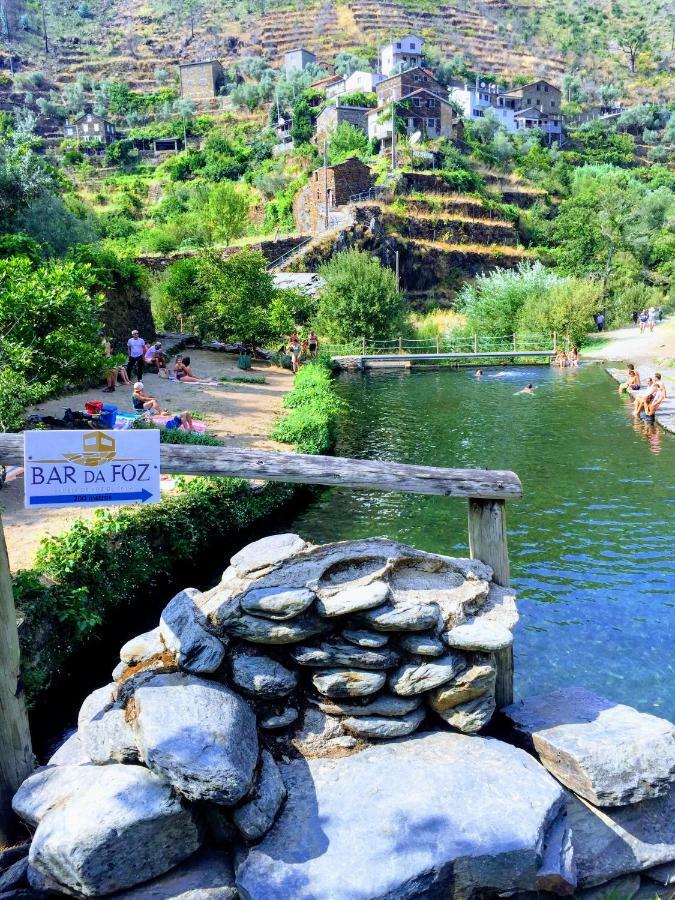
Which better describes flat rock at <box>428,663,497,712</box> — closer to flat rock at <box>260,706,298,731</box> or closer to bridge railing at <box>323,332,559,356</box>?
flat rock at <box>260,706,298,731</box>

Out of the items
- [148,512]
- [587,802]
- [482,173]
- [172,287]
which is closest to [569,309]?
[172,287]

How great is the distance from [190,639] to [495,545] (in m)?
2.46

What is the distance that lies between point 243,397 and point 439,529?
1022 cm

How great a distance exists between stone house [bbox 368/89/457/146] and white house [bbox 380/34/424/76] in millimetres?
28281

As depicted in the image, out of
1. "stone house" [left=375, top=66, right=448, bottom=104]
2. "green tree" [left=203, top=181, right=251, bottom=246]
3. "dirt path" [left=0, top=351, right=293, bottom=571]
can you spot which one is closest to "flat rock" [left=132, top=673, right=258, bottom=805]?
"dirt path" [left=0, top=351, right=293, bottom=571]

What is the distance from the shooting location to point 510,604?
521cm

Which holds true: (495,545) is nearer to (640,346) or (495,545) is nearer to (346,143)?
(640,346)

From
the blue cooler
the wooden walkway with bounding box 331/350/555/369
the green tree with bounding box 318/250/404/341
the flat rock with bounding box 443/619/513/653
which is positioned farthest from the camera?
the green tree with bounding box 318/250/404/341

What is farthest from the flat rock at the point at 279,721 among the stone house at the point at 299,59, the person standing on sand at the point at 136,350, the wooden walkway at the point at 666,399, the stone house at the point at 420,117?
the stone house at the point at 299,59

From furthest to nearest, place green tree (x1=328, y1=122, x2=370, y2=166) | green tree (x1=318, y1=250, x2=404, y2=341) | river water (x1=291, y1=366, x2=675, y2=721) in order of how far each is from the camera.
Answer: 1. green tree (x1=328, y1=122, x2=370, y2=166)
2. green tree (x1=318, y1=250, x2=404, y2=341)
3. river water (x1=291, y1=366, x2=675, y2=721)

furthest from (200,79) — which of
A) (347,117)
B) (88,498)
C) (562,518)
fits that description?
(88,498)

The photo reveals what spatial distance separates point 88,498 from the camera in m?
4.55

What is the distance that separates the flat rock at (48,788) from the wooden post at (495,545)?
3.09 m

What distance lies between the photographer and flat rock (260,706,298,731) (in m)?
4.61
